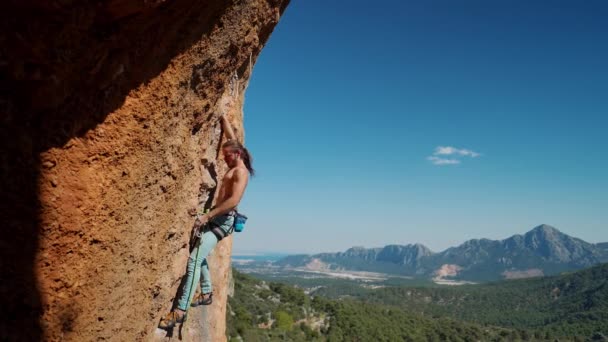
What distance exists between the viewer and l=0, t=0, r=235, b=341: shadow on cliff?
10.5ft

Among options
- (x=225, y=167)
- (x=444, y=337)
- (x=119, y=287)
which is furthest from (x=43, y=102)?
(x=444, y=337)

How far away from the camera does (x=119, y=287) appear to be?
462 centimetres

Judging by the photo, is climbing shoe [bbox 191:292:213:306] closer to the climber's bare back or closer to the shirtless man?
the shirtless man

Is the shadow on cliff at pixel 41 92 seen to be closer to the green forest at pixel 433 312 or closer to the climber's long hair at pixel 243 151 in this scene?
the climber's long hair at pixel 243 151

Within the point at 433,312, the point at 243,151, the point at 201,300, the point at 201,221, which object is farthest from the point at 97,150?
the point at 433,312

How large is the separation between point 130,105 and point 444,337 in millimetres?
94896

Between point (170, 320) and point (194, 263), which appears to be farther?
point (194, 263)

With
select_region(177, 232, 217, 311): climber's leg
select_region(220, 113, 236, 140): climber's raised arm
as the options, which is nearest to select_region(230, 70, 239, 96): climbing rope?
select_region(220, 113, 236, 140): climber's raised arm

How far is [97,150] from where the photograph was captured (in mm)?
4004

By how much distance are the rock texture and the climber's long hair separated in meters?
0.96

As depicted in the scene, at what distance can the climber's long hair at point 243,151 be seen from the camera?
659 centimetres

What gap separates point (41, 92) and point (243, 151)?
3.49m

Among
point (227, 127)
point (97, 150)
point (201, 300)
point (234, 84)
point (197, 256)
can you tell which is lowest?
point (201, 300)

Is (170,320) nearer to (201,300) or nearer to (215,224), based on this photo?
(201,300)
